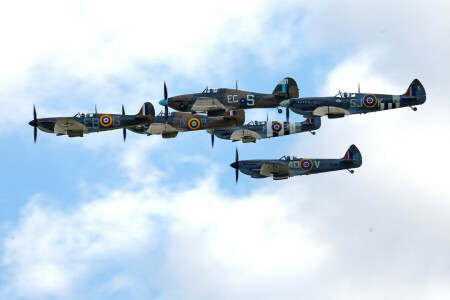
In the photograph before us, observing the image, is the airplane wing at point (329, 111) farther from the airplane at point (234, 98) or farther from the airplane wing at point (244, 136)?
the airplane wing at point (244, 136)

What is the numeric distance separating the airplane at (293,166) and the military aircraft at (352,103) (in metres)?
7.55

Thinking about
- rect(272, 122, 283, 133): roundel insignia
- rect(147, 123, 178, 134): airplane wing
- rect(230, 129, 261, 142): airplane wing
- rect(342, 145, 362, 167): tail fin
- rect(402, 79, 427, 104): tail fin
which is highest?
rect(402, 79, 427, 104): tail fin

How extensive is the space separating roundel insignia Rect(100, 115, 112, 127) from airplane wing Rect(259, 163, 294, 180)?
1749 centimetres

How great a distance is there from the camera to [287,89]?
10481cm

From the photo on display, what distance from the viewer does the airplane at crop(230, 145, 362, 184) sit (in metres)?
108

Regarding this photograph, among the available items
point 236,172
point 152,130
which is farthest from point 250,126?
point 152,130

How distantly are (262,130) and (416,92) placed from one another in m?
17.6

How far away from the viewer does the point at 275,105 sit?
4126 inches

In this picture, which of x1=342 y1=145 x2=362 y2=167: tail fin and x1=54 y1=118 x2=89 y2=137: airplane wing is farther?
x1=342 y1=145 x2=362 y2=167: tail fin

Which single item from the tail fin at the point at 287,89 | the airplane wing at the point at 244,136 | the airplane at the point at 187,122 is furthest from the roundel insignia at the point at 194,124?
the tail fin at the point at 287,89

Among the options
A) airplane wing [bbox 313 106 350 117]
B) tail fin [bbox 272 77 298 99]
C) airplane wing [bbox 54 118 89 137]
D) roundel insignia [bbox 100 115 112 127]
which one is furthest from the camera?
tail fin [bbox 272 77 298 99]

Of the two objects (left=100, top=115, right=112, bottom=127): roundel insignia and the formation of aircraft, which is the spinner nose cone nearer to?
the formation of aircraft

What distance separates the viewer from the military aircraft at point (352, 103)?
335 feet

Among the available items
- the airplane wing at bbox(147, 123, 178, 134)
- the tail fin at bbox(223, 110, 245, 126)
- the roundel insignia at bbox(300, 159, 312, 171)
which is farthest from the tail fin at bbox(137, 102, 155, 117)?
the roundel insignia at bbox(300, 159, 312, 171)
